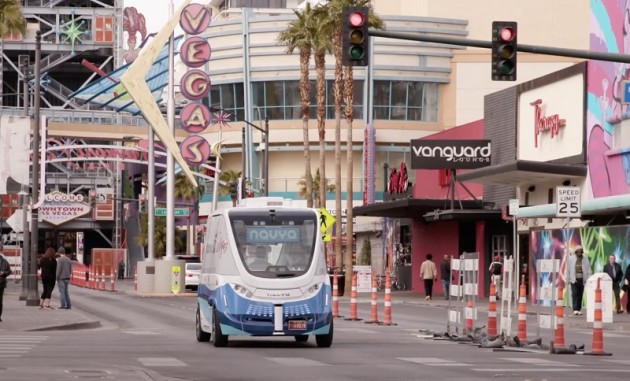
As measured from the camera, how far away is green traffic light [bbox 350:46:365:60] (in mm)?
24859

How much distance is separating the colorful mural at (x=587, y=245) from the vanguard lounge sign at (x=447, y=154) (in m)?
6.63

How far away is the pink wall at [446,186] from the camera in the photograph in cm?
6197

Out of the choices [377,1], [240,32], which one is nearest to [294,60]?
[240,32]

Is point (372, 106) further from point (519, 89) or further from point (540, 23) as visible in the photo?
point (519, 89)

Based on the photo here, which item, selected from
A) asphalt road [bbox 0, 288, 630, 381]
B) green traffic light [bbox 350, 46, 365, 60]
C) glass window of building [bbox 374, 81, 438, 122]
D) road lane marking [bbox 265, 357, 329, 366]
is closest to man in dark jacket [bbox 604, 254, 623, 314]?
asphalt road [bbox 0, 288, 630, 381]

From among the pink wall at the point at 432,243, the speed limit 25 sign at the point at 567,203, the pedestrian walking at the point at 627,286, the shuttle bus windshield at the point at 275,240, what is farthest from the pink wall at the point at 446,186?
the shuttle bus windshield at the point at 275,240

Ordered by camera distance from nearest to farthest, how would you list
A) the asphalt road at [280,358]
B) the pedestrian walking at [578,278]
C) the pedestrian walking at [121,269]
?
the asphalt road at [280,358] < the pedestrian walking at [578,278] < the pedestrian walking at [121,269]

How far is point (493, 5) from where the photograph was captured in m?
101

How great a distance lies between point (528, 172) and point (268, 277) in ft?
83.1

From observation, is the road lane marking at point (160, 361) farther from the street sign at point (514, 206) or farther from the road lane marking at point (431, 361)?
the street sign at point (514, 206)

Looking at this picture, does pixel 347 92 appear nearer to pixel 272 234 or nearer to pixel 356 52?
pixel 272 234

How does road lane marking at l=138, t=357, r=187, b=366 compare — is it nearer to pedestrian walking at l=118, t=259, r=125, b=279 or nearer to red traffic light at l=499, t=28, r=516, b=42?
red traffic light at l=499, t=28, r=516, b=42

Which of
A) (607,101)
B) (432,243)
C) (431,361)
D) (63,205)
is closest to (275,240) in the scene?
(431,361)

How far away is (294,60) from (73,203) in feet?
63.0
